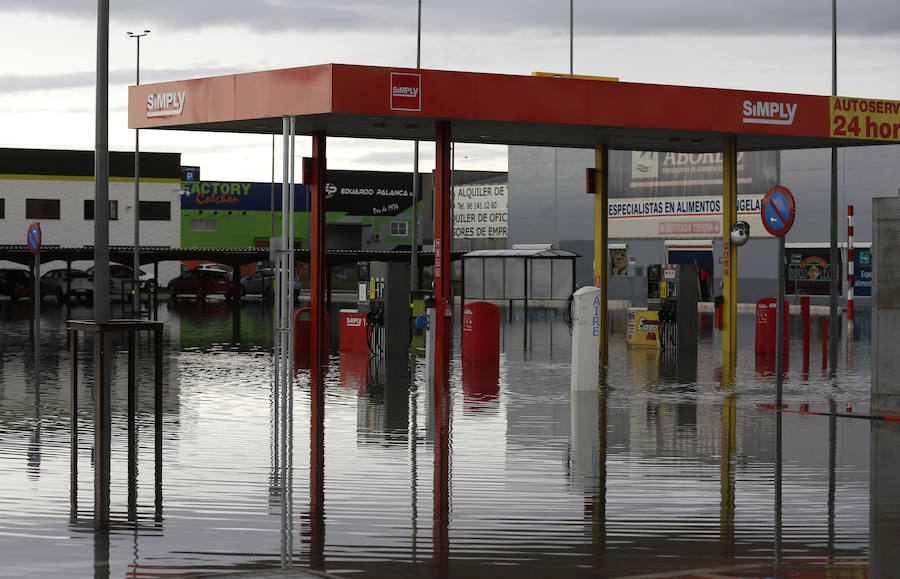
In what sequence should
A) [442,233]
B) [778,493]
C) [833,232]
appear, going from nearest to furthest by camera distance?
[778,493], [442,233], [833,232]

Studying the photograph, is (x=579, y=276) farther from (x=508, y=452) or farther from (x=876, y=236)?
(x=508, y=452)

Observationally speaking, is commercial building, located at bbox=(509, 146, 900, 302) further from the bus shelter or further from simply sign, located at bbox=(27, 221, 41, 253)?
simply sign, located at bbox=(27, 221, 41, 253)

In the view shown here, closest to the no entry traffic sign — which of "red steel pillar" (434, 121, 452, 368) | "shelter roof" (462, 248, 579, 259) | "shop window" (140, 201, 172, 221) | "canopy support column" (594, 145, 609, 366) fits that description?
"red steel pillar" (434, 121, 452, 368)

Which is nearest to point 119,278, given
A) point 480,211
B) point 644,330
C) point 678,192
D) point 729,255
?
point 480,211

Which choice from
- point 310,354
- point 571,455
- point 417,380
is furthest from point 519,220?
point 571,455

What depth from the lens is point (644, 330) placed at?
94.7 ft

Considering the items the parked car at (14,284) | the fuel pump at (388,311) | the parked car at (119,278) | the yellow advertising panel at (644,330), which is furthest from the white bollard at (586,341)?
the parked car at (14,284)

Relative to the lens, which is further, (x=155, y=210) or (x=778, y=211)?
(x=155, y=210)

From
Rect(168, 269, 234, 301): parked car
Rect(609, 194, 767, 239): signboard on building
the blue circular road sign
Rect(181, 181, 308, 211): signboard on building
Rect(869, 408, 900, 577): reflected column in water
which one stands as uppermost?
Rect(181, 181, 308, 211): signboard on building

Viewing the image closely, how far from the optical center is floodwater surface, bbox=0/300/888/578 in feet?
25.5

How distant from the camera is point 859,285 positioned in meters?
51.4

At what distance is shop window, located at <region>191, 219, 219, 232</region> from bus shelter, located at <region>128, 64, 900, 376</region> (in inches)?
2100

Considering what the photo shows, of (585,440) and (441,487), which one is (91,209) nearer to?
(585,440)

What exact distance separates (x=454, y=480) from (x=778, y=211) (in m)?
7.73
